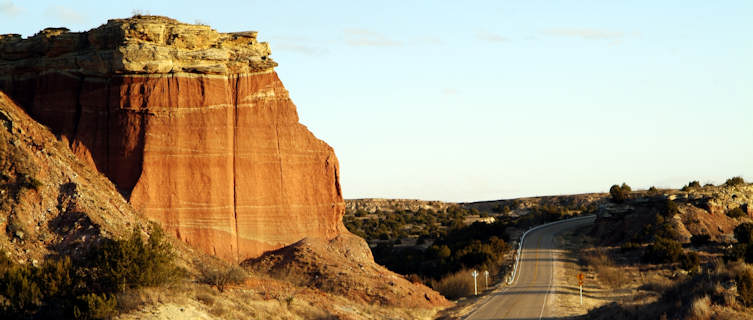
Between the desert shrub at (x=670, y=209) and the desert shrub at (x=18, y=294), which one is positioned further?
the desert shrub at (x=670, y=209)

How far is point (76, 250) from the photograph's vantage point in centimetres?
2792

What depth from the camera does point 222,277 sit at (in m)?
30.5

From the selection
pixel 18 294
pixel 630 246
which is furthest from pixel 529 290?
pixel 18 294

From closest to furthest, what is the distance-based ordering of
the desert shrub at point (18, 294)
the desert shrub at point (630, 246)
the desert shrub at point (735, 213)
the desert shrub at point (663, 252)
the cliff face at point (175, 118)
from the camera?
the desert shrub at point (18, 294)
the cliff face at point (175, 118)
the desert shrub at point (663, 252)
the desert shrub at point (630, 246)
the desert shrub at point (735, 213)

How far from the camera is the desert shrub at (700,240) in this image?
→ 208 feet

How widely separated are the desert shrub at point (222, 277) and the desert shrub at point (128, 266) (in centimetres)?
309

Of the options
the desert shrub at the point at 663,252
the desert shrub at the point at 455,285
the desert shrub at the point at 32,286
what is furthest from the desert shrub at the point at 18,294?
the desert shrub at the point at 663,252

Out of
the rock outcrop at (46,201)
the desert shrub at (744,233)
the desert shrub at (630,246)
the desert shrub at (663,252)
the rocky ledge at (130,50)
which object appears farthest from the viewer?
the desert shrub at (630,246)

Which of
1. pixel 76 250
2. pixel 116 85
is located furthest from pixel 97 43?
pixel 76 250

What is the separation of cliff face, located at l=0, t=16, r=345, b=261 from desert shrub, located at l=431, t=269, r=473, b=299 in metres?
17.9

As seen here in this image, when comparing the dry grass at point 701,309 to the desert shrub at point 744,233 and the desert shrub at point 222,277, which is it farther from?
the desert shrub at point 744,233

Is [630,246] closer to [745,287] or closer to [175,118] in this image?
[745,287]

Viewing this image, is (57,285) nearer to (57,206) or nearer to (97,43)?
(57,206)

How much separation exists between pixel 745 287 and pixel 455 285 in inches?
1127
